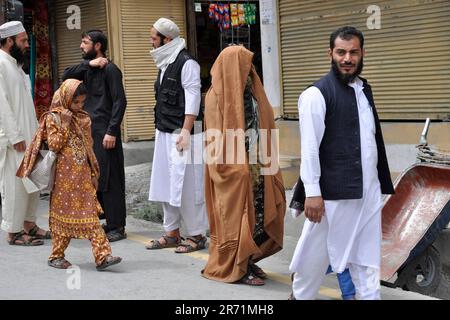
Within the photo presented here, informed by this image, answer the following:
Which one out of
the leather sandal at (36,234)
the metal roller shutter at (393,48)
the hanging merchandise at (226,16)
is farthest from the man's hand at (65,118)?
the hanging merchandise at (226,16)

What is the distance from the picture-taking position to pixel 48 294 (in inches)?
190

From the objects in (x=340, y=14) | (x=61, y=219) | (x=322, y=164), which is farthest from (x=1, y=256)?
(x=340, y=14)

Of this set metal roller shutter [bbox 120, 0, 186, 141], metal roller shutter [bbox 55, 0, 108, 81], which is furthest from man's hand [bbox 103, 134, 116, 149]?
metal roller shutter [bbox 55, 0, 108, 81]

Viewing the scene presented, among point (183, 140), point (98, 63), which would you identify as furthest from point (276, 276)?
point (98, 63)

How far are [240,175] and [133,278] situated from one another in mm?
1183

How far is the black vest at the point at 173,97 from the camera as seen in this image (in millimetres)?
5902

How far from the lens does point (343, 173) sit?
3.94 meters

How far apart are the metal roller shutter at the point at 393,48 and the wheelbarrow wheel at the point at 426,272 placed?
2.27 metres

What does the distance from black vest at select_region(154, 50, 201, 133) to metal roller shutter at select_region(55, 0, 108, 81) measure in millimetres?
5019

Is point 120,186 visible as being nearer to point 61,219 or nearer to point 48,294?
point 61,219

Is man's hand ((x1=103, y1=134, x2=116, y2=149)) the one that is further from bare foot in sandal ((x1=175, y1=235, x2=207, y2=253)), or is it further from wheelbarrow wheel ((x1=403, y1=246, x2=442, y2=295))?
wheelbarrow wheel ((x1=403, y1=246, x2=442, y2=295))

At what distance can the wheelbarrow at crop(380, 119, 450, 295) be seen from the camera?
4988mm

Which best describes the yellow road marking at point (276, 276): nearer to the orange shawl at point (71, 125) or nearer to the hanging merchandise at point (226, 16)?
the orange shawl at point (71, 125)

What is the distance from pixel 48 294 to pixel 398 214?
263cm
